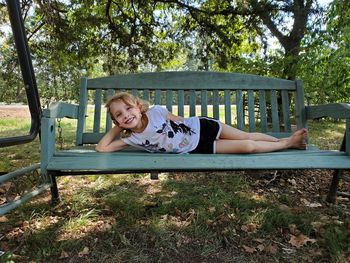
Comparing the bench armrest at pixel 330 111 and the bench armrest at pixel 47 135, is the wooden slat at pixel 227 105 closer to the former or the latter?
the bench armrest at pixel 330 111

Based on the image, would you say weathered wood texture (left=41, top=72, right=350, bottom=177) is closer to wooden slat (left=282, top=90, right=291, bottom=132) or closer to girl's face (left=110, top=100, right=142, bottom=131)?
wooden slat (left=282, top=90, right=291, bottom=132)

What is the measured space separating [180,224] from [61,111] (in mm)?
1127

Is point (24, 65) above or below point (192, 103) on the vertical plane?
above

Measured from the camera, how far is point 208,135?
8.22ft

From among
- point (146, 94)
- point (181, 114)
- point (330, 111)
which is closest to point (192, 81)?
point (181, 114)

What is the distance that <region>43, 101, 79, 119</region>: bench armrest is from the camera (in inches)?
80.9

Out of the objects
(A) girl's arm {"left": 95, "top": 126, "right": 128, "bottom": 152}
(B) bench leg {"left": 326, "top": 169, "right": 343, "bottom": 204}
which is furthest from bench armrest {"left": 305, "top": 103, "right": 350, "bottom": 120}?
(A) girl's arm {"left": 95, "top": 126, "right": 128, "bottom": 152}

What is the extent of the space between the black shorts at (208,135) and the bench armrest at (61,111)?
0.93 metres

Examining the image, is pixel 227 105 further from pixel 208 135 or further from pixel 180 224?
pixel 180 224

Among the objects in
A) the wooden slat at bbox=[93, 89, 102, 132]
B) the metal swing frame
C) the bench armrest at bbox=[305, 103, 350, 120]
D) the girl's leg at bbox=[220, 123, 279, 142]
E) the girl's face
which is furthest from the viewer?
the wooden slat at bbox=[93, 89, 102, 132]

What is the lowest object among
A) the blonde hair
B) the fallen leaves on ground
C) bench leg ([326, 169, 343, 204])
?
the fallen leaves on ground

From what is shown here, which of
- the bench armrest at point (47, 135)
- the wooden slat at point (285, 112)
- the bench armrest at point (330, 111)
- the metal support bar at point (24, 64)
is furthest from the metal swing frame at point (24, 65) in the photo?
the bench armrest at point (330, 111)

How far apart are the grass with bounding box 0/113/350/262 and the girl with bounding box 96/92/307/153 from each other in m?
0.54

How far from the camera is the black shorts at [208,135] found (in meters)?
2.44
